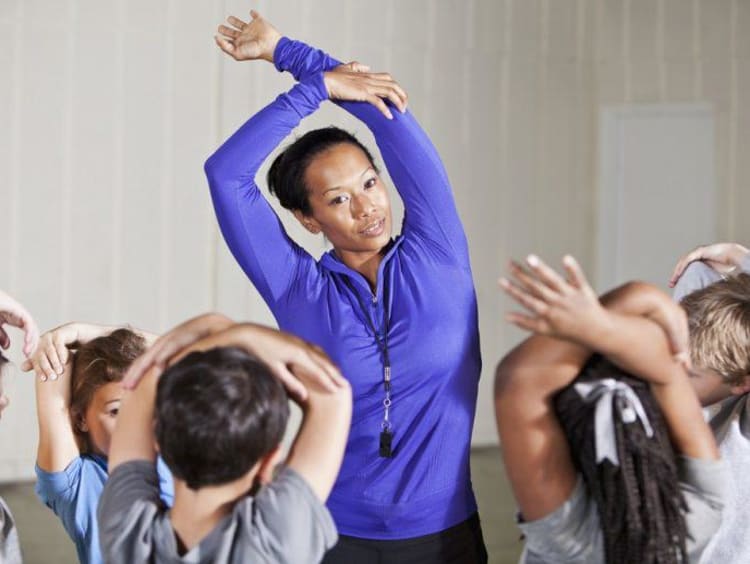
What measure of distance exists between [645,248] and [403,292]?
5106 millimetres

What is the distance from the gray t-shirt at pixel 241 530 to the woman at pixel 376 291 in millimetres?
561

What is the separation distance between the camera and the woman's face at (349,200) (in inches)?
82.4

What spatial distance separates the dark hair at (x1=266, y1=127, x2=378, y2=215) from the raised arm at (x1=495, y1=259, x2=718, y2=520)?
2.84 ft

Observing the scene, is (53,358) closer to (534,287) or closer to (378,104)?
(378,104)

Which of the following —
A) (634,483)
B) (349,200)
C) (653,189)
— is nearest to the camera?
(634,483)

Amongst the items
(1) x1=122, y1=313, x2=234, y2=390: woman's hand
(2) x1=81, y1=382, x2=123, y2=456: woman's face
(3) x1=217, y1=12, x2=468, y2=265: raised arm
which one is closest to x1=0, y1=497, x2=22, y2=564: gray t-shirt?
(2) x1=81, y1=382, x2=123, y2=456: woman's face

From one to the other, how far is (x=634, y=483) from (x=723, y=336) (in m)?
0.44

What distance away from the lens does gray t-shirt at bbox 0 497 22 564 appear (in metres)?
1.71

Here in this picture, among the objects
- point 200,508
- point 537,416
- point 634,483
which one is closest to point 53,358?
point 200,508

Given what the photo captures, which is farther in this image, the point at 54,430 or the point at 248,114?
the point at 248,114

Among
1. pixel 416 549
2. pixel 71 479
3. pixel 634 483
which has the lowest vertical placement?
pixel 416 549

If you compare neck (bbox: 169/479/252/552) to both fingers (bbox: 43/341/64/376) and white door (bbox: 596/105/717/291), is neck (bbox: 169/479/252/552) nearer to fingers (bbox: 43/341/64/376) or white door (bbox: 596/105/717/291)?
fingers (bbox: 43/341/64/376)

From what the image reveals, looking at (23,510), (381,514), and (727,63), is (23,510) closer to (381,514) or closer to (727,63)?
(381,514)

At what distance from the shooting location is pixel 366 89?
6.65 feet
